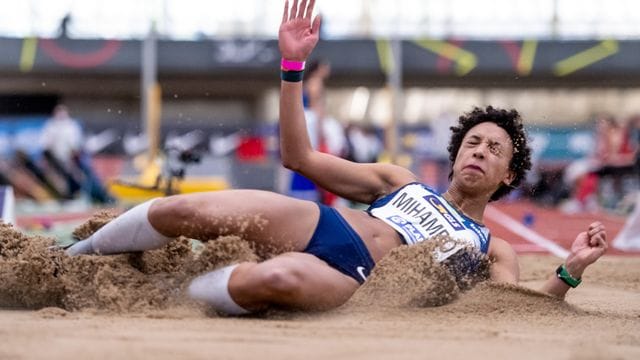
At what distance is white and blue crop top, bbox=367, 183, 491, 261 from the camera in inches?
145

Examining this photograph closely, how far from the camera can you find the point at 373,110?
2466 centimetres

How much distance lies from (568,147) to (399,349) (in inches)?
646

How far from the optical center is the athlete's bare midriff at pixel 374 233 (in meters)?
3.57

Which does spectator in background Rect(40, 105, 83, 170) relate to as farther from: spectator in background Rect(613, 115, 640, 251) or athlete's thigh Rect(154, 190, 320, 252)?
athlete's thigh Rect(154, 190, 320, 252)

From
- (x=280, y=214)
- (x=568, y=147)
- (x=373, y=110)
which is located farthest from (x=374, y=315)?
(x=373, y=110)

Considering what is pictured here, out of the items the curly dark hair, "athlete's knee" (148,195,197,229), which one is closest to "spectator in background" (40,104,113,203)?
the curly dark hair

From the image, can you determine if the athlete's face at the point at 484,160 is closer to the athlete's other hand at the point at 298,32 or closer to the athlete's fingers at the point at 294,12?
the athlete's other hand at the point at 298,32

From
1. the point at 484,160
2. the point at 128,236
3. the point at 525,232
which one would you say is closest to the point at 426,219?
the point at 484,160

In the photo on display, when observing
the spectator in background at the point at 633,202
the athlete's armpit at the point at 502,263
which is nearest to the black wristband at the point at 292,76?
the athlete's armpit at the point at 502,263

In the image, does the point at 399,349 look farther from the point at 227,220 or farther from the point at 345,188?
the point at 345,188

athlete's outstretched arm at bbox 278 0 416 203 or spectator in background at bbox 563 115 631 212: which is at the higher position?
athlete's outstretched arm at bbox 278 0 416 203

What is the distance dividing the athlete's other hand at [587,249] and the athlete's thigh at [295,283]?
0.98m

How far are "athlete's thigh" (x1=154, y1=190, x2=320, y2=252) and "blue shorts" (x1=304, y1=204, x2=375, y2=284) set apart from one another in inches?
1.5

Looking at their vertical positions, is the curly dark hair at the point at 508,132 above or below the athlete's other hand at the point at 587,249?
above
